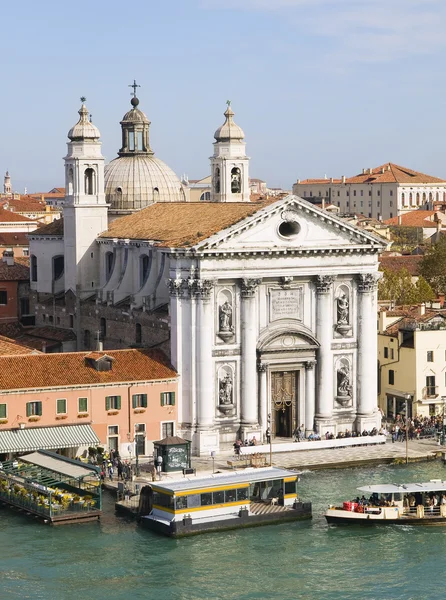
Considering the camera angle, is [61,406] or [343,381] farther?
[343,381]

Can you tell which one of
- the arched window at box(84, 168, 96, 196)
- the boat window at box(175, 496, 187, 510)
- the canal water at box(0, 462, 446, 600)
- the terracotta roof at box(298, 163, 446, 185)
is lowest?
the canal water at box(0, 462, 446, 600)

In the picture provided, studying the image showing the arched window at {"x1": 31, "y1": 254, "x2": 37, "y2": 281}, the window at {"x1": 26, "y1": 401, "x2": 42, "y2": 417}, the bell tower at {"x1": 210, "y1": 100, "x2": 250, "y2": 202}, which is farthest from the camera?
the bell tower at {"x1": 210, "y1": 100, "x2": 250, "y2": 202}

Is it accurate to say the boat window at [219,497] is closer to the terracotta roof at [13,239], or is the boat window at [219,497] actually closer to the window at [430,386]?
the window at [430,386]

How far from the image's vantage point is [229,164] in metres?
57.1

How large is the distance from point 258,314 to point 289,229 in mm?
2609

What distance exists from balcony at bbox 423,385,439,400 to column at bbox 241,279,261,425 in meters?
7.05

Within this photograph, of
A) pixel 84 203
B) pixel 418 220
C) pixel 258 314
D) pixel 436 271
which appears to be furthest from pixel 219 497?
pixel 418 220

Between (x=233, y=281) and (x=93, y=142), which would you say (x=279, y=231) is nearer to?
(x=233, y=281)

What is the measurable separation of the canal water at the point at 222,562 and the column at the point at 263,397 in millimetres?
7152

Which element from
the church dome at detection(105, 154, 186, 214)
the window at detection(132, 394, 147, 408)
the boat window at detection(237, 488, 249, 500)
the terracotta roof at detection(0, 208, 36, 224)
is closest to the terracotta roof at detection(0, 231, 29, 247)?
the terracotta roof at detection(0, 208, 36, 224)

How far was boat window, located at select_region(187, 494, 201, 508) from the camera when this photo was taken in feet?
121

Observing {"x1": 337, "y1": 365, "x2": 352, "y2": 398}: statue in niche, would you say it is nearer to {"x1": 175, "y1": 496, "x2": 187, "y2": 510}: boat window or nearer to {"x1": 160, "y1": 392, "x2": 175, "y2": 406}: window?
{"x1": 160, "y1": 392, "x2": 175, "y2": 406}: window

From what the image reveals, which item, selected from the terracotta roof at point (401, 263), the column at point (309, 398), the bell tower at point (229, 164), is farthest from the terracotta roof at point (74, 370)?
the terracotta roof at point (401, 263)

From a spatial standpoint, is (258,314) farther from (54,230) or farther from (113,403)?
(54,230)
